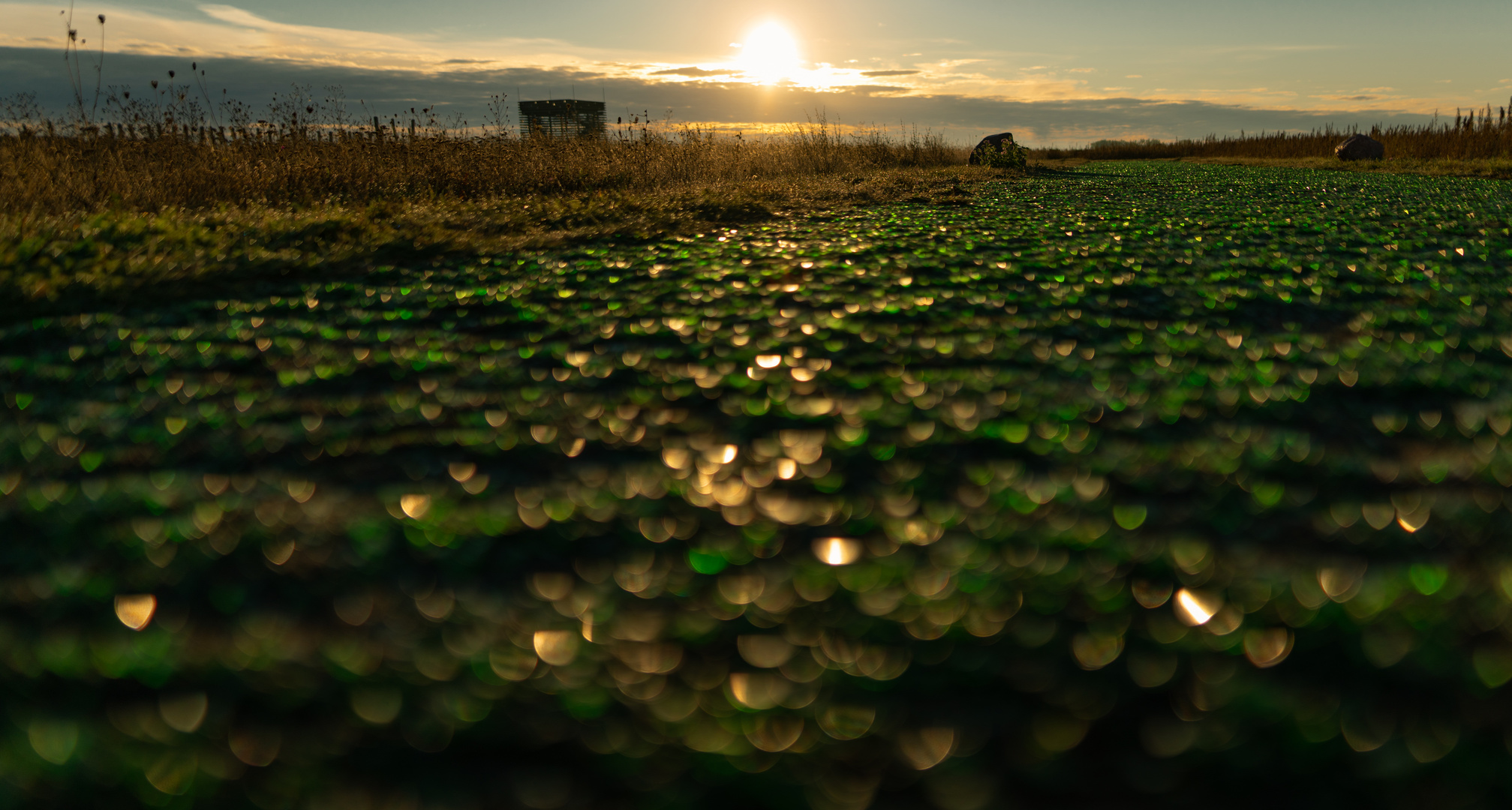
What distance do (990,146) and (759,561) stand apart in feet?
64.8

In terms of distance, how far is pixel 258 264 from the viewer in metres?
5.00

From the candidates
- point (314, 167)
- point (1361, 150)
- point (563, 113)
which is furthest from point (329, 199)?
point (1361, 150)

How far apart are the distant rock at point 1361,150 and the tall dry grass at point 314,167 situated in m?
15.9

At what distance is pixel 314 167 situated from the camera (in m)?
8.62

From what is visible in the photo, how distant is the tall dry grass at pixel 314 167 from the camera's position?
706 cm

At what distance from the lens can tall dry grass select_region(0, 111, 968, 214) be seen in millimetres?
7059

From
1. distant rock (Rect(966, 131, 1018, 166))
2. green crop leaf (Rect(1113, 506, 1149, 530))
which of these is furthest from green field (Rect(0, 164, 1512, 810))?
distant rock (Rect(966, 131, 1018, 166))

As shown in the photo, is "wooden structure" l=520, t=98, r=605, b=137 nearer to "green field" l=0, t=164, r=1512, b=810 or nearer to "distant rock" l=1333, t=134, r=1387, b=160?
"green field" l=0, t=164, r=1512, b=810

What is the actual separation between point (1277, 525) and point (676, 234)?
18.0 ft

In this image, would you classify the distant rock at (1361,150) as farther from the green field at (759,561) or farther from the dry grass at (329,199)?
the green field at (759,561)

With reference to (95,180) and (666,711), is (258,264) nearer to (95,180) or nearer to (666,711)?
(95,180)

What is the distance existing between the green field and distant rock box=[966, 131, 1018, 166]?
16227 mm

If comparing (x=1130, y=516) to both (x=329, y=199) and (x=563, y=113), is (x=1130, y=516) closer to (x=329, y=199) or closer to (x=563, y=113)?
(x=329, y=199)

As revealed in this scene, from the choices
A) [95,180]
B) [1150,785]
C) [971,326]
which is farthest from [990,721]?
[95,180]
